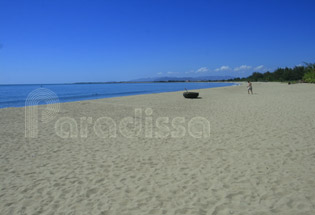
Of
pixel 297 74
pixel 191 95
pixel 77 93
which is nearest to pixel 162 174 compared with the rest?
pixel 191 95

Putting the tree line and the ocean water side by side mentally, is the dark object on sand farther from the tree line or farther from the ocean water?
the tree line

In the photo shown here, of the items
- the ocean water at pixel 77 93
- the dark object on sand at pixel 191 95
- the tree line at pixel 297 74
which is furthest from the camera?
the tree line at pixel 297 74

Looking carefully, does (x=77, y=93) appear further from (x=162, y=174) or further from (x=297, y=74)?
(x=297, y=74)

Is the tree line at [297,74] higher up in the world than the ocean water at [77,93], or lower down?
higher up

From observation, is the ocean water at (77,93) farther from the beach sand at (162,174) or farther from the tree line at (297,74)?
the tree line at (297,74)

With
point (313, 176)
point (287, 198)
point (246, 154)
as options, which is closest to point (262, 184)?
point (287, 198)

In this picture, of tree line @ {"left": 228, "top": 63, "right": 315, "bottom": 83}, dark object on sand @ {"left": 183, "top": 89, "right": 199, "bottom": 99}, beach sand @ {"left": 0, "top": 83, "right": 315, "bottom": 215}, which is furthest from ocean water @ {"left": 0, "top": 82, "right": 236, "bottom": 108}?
tree line @ {"left": 228, "top": 63, "right": 315, "bottom": 83}

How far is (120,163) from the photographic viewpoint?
5.36m

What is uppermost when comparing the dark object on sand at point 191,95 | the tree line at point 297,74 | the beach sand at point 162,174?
the tree line at point 297,74

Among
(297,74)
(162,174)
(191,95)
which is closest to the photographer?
(162,174)

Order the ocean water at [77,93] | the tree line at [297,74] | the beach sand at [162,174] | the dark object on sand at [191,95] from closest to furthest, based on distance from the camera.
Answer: the beach sand at [162,174], the dark object on sand at [191,95], the ocean water at [77,93], the tree line at [297,74]

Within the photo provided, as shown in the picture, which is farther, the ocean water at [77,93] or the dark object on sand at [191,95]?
the ocean water at [77,93]

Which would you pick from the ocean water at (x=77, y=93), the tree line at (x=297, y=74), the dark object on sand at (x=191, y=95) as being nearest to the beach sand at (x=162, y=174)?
the dark object on sand at (x=191, y=95)

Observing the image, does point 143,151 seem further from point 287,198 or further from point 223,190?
point 287,198
